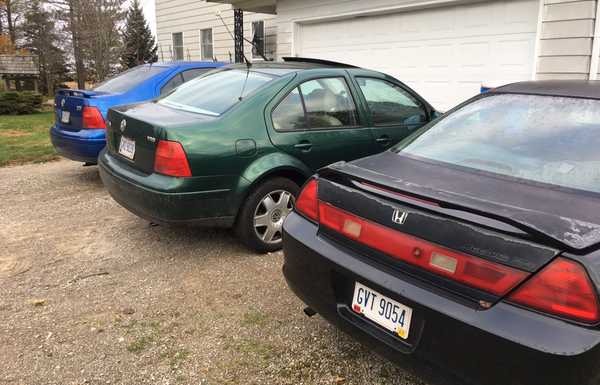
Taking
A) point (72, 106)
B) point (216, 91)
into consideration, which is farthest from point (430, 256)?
point (72, 106)

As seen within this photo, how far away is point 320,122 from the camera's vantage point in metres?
4.10

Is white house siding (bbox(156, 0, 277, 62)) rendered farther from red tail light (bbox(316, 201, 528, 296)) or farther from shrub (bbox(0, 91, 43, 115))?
red tail light (bbox(316, 201, 528, 296))

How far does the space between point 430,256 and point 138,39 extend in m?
30.6

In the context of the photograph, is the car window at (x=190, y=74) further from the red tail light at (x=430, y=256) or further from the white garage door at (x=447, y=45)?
the red tail light at (x=430, y=256)

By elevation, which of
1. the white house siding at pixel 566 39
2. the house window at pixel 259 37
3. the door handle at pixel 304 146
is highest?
the house window at pixel 259 37

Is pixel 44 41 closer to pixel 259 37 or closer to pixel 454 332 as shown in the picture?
pixel 259 37

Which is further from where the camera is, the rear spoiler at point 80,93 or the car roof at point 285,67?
the rear spoiler at point 80,93

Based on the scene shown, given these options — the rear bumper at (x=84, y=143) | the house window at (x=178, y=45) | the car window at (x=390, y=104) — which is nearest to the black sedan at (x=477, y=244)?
the car window at (x=390, y=104)

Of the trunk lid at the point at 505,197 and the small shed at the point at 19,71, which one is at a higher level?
the small shed at the point at 19,71

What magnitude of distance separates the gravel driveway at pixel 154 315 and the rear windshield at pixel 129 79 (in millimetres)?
2107

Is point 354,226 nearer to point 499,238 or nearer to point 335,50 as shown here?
point 499,238

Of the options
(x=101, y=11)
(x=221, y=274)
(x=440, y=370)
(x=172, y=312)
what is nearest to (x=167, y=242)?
(x=221, y=274)

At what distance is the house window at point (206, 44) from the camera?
15203 mm

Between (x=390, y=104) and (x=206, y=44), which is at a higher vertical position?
(x=206, y=44)
